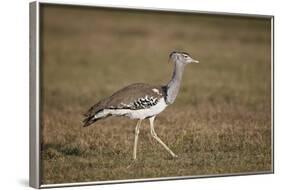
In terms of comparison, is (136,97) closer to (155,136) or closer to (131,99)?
(131,99)

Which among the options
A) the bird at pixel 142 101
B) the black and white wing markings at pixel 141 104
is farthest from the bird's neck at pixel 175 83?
the black and white wing markings at pixel 141 104

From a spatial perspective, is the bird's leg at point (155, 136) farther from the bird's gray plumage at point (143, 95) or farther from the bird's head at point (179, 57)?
the bird's head at point (179, 57)

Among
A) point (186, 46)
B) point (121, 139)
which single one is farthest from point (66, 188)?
point (186, 46)

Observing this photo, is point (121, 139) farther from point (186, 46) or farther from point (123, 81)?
point (186, 46)

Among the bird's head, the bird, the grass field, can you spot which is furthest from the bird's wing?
the bird's head

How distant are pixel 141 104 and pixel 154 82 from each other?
324mm

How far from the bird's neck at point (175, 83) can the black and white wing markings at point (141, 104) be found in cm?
20

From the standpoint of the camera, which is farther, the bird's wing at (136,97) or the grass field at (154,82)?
the bird's wing at (136,97)

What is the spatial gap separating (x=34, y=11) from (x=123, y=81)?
49.7 inches

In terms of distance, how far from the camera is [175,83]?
25.8 feet

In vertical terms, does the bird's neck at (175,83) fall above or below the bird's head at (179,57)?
below

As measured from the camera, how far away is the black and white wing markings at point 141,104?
7.58 m

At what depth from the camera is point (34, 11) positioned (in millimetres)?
7008

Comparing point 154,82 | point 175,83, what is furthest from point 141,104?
point 175,83
